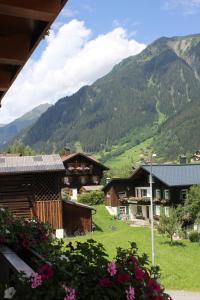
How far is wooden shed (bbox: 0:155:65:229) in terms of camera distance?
35.3 meters

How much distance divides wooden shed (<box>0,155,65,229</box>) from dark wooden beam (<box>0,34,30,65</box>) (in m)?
31.8

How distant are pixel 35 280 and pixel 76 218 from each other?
36370 millimetres

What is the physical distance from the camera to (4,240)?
4.71 metres

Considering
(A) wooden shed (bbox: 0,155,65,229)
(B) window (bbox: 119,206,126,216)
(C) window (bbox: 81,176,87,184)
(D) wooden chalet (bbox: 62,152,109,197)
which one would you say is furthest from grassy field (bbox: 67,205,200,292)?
(C) window (bbox: 81,176,87,184)

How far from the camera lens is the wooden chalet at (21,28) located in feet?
8.34

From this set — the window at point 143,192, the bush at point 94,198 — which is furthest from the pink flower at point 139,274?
the bush at point 94,198

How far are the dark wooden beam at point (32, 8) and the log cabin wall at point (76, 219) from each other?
36.0 m

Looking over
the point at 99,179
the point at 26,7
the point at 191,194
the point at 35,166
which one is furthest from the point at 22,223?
the point at 99,179

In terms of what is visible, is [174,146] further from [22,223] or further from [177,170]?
[22,223]

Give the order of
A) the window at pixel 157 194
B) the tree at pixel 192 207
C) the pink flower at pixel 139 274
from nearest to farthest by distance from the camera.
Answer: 1. the pink flower at pixel 139 274
2. the tree at pixel 192 207
3. the window at pixel 157 194

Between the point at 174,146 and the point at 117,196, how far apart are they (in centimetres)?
14400

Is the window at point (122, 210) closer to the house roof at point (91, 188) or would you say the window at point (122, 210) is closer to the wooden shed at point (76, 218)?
the house roof at point (91, 188)

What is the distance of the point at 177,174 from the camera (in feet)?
152

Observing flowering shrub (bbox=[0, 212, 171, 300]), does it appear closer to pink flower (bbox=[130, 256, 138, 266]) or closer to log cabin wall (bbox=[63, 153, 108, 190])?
pink flower (bbox=[130, 256, 138, 266])
